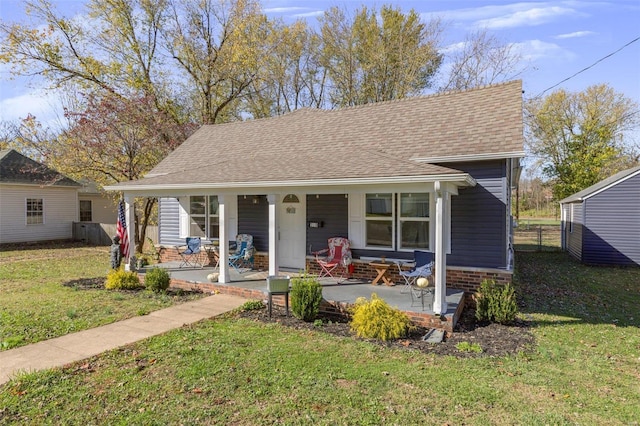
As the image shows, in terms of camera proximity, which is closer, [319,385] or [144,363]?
[319,385]

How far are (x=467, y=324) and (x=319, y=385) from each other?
12.2 feet

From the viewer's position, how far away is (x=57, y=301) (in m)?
7.89

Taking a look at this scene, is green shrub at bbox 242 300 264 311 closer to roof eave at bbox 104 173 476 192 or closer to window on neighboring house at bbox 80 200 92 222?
roof eave at bbox 104 173 476 192

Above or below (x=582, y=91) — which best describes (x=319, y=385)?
below

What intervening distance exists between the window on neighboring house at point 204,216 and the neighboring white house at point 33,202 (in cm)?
1053

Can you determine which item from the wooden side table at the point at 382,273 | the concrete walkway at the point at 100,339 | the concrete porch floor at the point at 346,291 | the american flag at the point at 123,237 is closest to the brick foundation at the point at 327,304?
the concrete porch floor at the point at 346,291

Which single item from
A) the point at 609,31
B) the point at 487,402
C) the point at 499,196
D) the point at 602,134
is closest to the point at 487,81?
the point at 602,134

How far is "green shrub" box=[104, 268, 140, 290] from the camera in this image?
917 cm

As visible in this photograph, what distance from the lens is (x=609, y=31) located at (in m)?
9.82

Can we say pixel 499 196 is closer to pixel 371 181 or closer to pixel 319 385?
pixel 371 181

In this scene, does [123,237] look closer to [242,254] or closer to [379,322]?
[242,254]

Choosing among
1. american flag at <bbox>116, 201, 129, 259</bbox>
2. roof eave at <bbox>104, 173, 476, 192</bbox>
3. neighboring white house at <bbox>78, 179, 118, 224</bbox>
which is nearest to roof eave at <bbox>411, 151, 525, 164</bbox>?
roof eave at <bbox>104, 173, 476, 192</bbox>

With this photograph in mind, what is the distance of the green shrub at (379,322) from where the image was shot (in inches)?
231

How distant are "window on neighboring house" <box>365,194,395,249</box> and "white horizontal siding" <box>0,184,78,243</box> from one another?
62.7ft
